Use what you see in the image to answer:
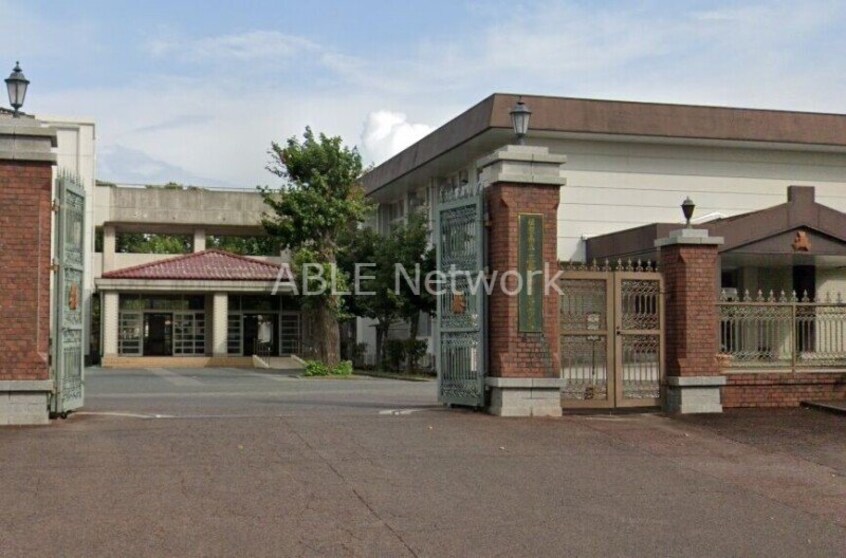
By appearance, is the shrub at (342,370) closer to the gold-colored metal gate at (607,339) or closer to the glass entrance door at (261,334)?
the glass entrance door at (261,334)

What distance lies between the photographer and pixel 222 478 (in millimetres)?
9664

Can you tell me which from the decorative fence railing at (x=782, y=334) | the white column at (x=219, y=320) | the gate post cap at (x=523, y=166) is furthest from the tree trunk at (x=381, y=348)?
the gate post cap at (x=523, y=166)

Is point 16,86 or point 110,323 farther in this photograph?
point 110,323

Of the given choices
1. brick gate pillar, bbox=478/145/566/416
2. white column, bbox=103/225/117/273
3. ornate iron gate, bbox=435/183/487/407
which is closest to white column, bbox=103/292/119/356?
white column, bbox=103/225/117/273

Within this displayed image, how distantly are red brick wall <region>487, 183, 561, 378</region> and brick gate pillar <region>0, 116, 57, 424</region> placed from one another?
5844 mm

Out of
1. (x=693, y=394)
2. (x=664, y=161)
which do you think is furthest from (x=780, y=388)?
(x=664, y=161)

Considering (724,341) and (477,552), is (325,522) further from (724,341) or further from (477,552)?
(724,341)

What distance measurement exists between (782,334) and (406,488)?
8.67 metres

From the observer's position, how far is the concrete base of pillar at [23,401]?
42.0 feet

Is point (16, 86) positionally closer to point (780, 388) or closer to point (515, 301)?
point (515, 301)

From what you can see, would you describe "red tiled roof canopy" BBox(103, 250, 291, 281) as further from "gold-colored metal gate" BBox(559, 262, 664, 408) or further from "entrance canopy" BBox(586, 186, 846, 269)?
"gold-colored metal gate" BBox(559, 262, 664, 408)

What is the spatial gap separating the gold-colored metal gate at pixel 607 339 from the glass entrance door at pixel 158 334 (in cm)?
3610

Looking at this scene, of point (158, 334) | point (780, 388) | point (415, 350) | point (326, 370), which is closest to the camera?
point (780, 388)

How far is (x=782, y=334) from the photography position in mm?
16047
